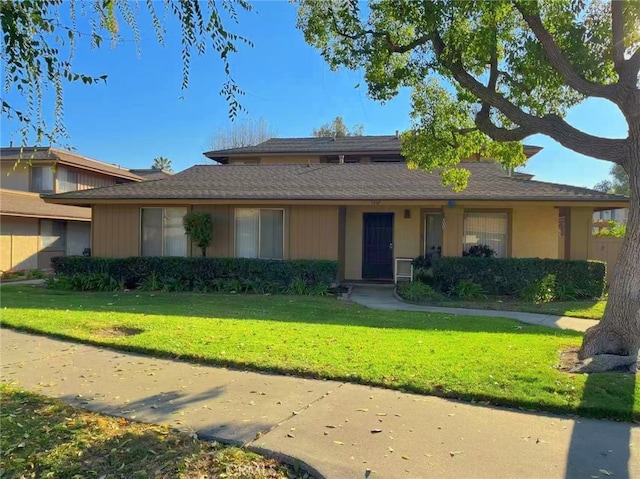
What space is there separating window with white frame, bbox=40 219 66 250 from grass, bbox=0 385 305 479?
791 inches

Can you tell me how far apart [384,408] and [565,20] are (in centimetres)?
703

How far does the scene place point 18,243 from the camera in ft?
66.0

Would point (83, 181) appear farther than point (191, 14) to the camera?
Yes

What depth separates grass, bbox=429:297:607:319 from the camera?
1055 centimetres

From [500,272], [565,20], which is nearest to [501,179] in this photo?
[500,272]

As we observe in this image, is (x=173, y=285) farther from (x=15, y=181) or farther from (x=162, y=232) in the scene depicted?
(x=15, y=181)

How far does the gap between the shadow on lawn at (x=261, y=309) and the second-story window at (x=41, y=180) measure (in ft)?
44.1

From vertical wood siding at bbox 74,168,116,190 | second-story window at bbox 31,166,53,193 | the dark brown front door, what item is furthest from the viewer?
vertical wood siding at bbox 74,168,116,190

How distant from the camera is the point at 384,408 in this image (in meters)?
4.47

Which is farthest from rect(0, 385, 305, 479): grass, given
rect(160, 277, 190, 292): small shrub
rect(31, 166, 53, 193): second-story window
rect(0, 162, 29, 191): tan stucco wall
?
rect(0, 162, 29, 191): tan stucco wall

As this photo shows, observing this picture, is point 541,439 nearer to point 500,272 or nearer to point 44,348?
point 44,348

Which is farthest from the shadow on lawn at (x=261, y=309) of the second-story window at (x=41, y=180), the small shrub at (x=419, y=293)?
the second-story window at (x=41, y=180)

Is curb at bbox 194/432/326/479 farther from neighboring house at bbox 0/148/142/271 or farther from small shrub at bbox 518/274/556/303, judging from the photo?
neighboring house at bbox 0/148/142/271

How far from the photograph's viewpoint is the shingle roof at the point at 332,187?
13219 millimetres
